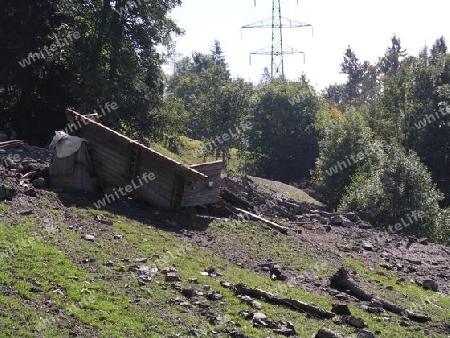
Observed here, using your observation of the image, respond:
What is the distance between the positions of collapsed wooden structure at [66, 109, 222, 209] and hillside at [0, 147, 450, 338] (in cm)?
51

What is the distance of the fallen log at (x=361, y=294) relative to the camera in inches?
606

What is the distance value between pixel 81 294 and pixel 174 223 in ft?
23.6

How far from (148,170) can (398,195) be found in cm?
2005

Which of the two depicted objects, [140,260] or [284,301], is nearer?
[284,301]

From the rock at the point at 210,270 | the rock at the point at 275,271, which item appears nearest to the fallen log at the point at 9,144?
the rock at the point at 210,270

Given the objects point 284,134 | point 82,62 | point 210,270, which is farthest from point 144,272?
point 284,134

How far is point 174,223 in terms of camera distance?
18734 millimetres

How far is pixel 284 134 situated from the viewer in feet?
213

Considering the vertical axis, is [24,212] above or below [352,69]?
below

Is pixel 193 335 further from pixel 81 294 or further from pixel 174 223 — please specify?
pixel 174 223

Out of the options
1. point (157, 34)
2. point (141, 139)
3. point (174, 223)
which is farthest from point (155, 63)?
point (174, 223)

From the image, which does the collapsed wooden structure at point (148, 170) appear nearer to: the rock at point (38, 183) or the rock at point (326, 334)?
the rock at point (38, 183)

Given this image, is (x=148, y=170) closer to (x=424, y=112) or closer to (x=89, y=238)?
(x=89, y=238)

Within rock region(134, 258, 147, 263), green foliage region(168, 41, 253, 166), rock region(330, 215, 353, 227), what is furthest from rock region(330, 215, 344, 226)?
green foliage region(168, 41, 253, 166)
